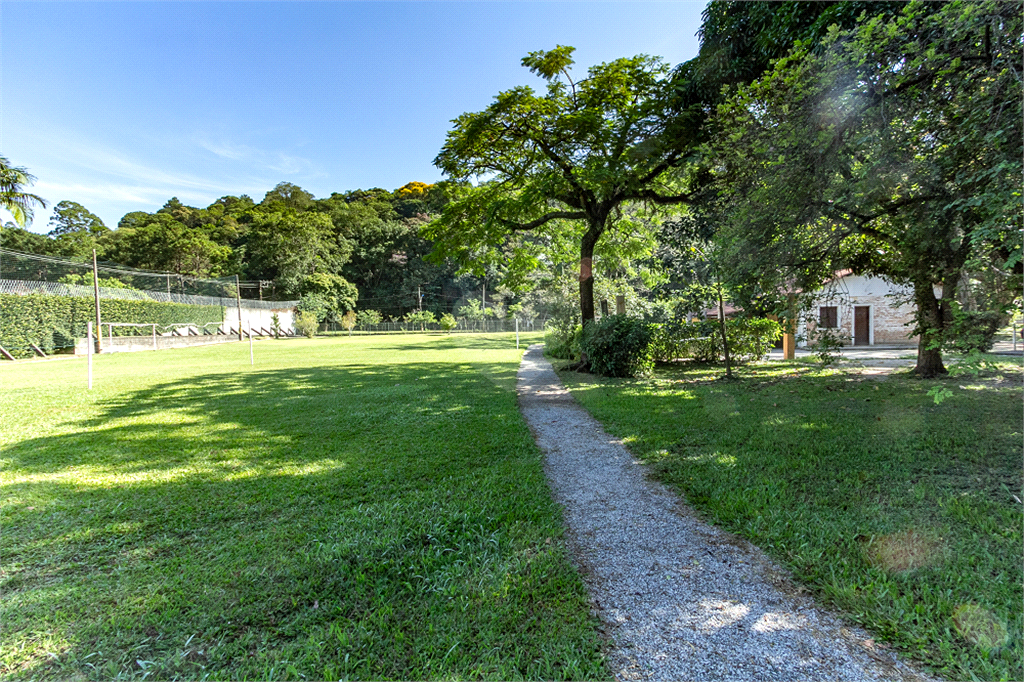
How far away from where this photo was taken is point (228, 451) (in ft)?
15.2

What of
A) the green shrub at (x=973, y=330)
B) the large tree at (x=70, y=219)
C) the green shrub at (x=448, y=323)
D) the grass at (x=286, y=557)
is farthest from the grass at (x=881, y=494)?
the large tree at (x=70, y=219)

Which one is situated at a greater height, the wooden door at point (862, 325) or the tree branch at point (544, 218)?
the tree branch at point (544, 218)

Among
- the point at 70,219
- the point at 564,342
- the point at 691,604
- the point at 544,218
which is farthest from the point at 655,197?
the point at 70,219

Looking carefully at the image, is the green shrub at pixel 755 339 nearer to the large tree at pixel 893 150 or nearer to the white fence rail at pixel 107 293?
the large tree at pixel 893 150

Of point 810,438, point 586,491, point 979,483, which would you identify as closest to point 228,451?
point 586,491

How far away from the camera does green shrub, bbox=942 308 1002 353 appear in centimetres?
272

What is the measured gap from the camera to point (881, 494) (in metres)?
3.09

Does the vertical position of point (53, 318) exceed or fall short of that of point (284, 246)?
it falls short

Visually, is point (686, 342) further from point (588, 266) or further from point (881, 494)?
point (881, 494)

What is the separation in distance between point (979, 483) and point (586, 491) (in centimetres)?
299

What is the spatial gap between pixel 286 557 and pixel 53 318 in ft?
88.6

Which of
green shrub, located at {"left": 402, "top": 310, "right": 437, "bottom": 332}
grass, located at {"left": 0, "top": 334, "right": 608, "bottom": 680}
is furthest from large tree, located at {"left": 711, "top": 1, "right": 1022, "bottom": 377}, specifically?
green shrub, located at {"left": 402, "top": 310, "right": 437, "bottom": 332}

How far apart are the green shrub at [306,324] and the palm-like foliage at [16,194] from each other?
28604mm

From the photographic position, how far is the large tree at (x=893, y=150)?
2.70 meters
